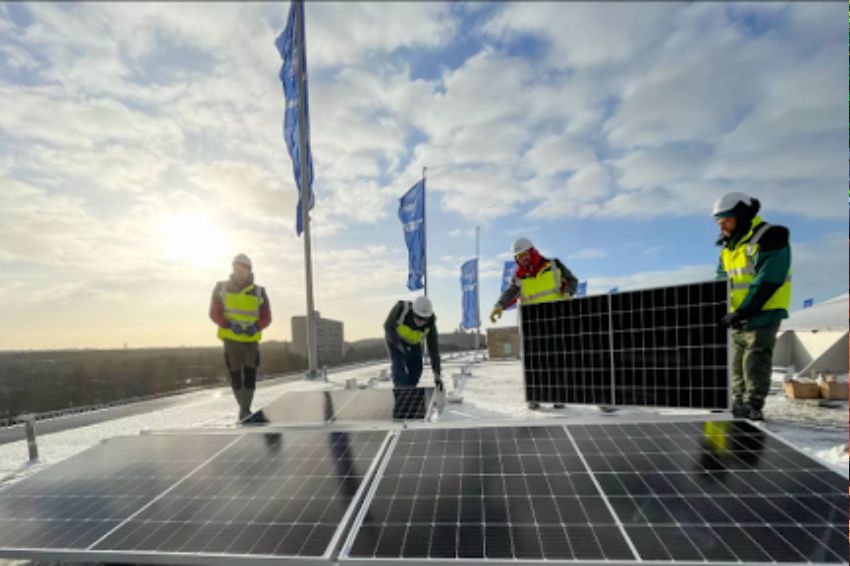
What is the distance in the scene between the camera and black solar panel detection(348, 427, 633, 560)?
2.15 metres

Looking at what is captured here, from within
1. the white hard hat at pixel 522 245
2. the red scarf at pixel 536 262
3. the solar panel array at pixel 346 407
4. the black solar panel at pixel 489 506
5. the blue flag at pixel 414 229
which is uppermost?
the blue flag at pixel 414 229

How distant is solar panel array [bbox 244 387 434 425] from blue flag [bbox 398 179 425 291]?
1114cm

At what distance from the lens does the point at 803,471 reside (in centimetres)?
275

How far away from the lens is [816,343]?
29.2ft

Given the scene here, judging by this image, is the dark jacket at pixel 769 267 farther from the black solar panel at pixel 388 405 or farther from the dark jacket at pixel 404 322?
the dark jacket at pixel 404 322

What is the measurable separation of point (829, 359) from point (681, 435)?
7.61 metres

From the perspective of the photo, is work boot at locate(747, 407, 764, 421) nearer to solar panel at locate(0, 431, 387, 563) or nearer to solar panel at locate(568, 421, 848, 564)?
solar panel at locate(568, 421, 848, 564)

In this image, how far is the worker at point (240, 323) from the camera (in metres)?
6.70

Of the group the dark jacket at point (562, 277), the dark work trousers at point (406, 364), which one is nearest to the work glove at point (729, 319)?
the dark jacket at point (562, 277)

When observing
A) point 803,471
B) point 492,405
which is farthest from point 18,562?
point 492,405

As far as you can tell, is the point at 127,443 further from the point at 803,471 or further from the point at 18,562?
the point at 803,471

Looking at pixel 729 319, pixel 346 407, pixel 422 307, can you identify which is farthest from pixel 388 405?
pixel 729 319

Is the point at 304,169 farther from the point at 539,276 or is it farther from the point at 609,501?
the point at 609,501

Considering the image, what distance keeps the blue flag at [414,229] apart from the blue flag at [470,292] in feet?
22.8
